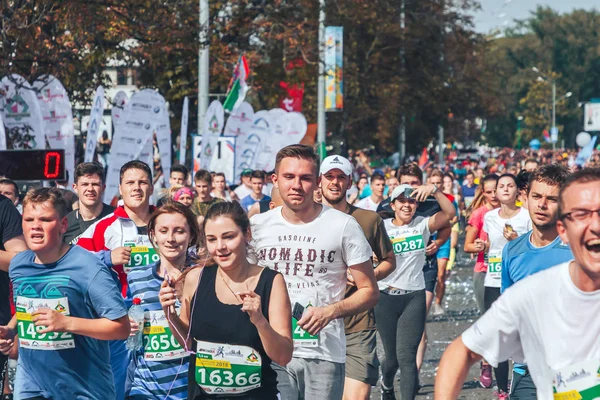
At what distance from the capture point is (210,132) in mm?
18859

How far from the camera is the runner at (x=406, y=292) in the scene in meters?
8.43

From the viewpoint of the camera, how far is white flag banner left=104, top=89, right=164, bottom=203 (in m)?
14.6

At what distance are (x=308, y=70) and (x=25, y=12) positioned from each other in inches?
593

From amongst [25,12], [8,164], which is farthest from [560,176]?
[25,12]

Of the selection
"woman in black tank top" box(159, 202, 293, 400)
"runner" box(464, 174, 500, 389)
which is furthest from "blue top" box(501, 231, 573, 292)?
"runner" box(464, 174, 500, 389)

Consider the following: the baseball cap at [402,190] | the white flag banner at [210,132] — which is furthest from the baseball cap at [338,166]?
the white flag banner at [210,132]

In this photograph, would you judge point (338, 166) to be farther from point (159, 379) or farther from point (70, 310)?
point (70, 310)

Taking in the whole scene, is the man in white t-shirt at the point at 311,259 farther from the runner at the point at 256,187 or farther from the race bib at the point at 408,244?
the runner at the point at 256,187

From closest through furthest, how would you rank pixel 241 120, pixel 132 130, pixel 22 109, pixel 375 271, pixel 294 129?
pixel 375 271 → pixel 22 109 → pixel 132 130 → pixel 241 120 → pixel 294 129

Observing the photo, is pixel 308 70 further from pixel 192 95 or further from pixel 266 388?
pixel 266 388

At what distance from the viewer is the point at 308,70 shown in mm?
30062

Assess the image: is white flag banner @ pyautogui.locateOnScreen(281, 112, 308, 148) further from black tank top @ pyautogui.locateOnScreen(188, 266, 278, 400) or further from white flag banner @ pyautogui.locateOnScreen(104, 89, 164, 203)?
black tank top @ pyautogui.locateOnScreen(188, 266, 278, 400)

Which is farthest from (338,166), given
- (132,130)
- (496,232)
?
(132,130)

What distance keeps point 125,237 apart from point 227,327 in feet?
7.97
